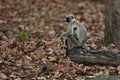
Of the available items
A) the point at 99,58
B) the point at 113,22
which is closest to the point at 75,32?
the point at 99,58

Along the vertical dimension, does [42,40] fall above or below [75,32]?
below

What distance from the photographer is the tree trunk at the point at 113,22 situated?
11.1 meters

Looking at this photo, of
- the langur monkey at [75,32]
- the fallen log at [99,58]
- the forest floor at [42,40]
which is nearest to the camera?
the forest floor at [42,40]

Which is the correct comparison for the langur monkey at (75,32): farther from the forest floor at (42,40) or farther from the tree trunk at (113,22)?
the tree trunk at (113,22)

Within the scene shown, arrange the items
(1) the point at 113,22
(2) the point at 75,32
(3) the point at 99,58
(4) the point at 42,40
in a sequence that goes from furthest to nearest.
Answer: (4) the point at 42,40 < (1) the point at 113,22 < (2) the point at 75,32 < (3) the point at 99,58

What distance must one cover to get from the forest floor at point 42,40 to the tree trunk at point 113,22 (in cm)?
25

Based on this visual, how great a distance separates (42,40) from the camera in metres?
12.0

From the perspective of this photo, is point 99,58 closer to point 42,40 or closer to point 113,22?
point 113,22

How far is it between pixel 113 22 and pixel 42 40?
1981mm

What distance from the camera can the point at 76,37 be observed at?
10055 mm

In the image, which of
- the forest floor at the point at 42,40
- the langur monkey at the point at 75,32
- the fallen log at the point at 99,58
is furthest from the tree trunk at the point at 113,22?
the fallen log at the point at 99,58

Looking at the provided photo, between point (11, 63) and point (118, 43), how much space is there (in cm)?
280

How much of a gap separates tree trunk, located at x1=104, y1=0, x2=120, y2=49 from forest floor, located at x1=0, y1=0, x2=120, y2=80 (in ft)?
0.80

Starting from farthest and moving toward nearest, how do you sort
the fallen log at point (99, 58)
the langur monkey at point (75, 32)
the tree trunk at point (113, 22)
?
the tree trunk at point (113, 22) → the langur monkey at point (75, 32) → the fallen log at point (99, 58)
